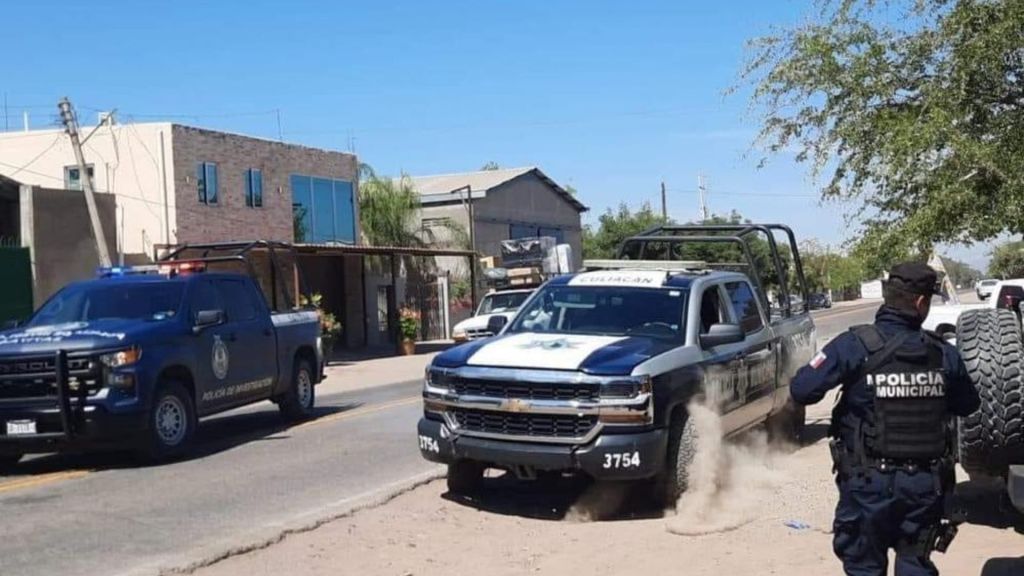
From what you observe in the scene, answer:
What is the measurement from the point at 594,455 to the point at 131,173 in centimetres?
2447

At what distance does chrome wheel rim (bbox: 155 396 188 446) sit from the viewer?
1116 centimetres

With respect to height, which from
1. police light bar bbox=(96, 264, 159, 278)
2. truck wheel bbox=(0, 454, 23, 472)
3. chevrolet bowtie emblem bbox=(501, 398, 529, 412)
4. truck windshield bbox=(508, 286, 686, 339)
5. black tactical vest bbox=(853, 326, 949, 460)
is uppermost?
police light bar bbox=(96, 264, 159, 278)

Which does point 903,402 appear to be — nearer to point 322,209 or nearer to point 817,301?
point 817,301

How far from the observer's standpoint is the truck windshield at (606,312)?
8.98m

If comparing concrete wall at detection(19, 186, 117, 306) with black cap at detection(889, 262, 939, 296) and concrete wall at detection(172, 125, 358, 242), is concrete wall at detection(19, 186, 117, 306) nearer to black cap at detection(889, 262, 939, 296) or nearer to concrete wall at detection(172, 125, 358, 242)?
concrete wall at detection(172, 125, 358, 242)

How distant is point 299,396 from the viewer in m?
14.6

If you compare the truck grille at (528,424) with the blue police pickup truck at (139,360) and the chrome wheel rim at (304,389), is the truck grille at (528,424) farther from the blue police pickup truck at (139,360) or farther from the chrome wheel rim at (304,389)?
the chrome wheel rim at (304,389)

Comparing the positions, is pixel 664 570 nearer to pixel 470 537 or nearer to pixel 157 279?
pixel 470 537

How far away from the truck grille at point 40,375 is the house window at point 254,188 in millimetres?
21935

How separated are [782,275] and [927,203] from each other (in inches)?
66.0

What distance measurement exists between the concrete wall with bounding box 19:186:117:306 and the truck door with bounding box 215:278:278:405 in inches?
540

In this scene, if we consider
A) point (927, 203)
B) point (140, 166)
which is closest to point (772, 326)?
point (927, 203)

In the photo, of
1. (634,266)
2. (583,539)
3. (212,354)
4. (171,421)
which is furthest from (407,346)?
(583,539)

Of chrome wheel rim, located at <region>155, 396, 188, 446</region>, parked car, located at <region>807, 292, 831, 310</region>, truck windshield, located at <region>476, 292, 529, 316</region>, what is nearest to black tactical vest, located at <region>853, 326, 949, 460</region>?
chrome wheel rim, located at <region>155, 396, 188, 446</region>
